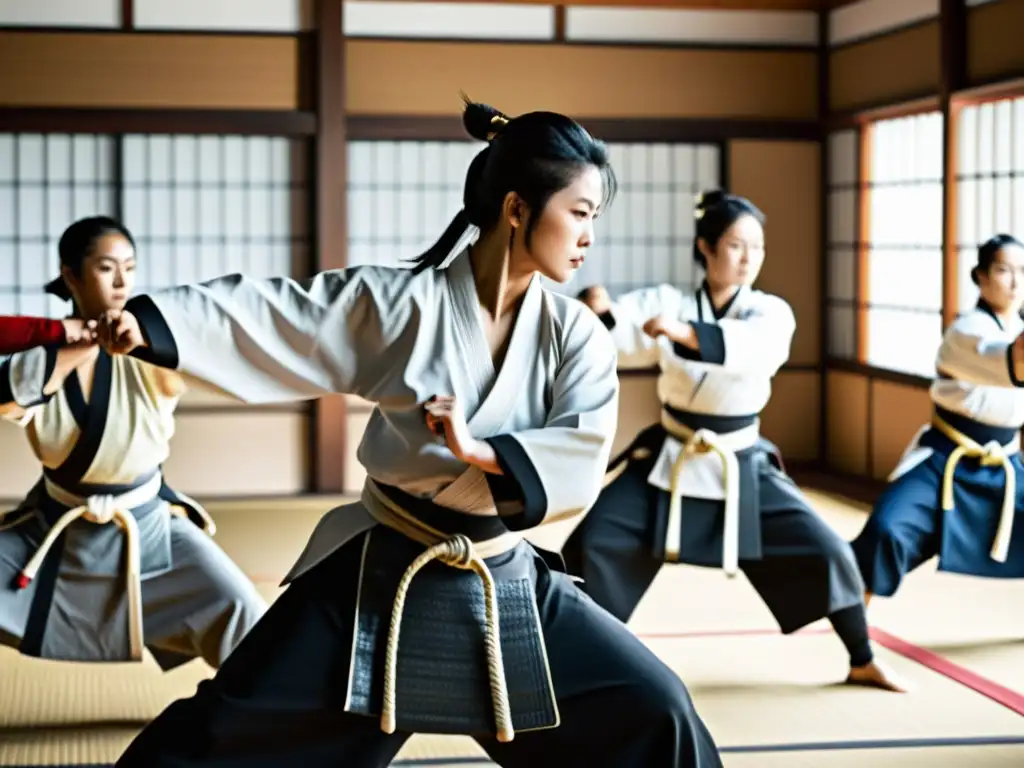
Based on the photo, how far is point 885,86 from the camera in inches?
306

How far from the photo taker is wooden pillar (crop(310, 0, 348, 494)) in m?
7.71

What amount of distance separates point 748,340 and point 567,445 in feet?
6.06

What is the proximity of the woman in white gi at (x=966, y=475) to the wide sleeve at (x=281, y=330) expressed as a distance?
232 cm

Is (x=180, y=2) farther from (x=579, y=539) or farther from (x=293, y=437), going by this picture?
(x=579, y=539)

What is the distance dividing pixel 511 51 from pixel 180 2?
1.62m

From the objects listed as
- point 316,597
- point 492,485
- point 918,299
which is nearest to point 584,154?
point 492,485

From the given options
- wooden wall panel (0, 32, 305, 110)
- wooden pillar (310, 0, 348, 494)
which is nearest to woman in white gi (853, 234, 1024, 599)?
wooden pillar (310, 0, 348, 494)

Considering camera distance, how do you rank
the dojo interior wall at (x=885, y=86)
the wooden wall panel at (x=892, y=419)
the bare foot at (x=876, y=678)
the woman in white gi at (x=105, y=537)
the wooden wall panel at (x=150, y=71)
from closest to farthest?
the woman in white gi at (x=105, y=537)
the bare foot at (x=876, y=678)
the dojo interior wall at (x=885, y=86)
the wooden wall panel at (x=892, y=419)
the wooden wall panel at (x=150, y=71)

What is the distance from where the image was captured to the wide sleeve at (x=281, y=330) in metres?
2.31

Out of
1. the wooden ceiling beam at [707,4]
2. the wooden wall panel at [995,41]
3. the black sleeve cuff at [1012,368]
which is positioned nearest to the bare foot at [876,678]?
the black sleeve cuff at [1012,368]

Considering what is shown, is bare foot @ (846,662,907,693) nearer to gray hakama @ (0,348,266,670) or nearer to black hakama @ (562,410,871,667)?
black hakama @ (562,410,871,667)

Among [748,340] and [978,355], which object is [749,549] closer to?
[748,340]

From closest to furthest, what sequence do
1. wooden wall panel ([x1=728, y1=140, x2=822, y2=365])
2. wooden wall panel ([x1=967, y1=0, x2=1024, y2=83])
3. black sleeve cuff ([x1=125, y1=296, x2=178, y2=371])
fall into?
black sleeve cuff ([x1=125, y1=296, x2=178, y2=371]), wooden wall panel ([x1=967, y1=0, x2=1024, y2=83]), wooden wall panel ([x1=728, y1=140, x2=822, y2=365])

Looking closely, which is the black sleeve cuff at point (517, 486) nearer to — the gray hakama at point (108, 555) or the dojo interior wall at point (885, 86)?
the gray hakama at point (108, 555)
